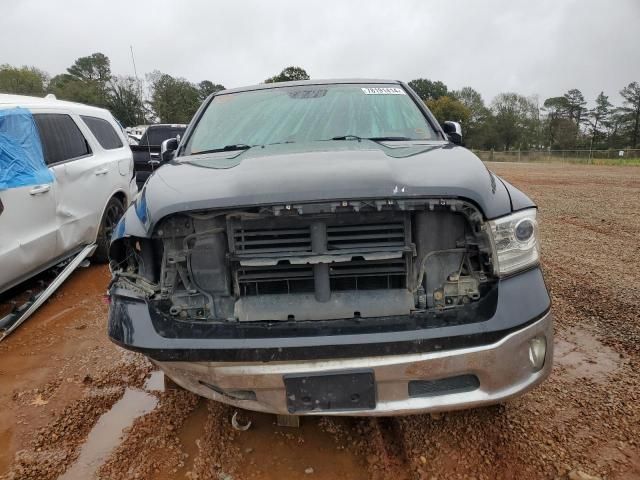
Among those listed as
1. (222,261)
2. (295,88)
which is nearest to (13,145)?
(295,88)

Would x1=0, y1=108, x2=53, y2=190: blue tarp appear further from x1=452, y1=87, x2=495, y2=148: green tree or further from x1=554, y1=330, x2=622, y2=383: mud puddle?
x1=452, y1=87, x2=495, y2=148: green tree

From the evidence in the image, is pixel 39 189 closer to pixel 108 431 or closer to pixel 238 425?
pixel 108 431

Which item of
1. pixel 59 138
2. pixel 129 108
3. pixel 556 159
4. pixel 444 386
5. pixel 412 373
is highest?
pixel 129 108

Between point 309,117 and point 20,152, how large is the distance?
2609 millimetres

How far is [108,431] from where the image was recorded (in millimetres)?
2412

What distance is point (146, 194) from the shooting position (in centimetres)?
214

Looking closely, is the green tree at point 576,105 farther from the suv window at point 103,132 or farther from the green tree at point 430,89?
the suv window at point 103,132

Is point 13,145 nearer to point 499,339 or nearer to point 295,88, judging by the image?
point 295,88

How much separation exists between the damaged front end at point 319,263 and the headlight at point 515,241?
4 cm

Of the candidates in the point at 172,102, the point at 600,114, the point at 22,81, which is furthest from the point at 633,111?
the point at 22,81

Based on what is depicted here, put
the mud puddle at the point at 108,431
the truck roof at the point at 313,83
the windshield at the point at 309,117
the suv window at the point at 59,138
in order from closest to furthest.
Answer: the mud puddle at the point at 108,431, the windshield at the point at 309,117, the truck roof at the point at 313,83, the suv window at the point at 59,138

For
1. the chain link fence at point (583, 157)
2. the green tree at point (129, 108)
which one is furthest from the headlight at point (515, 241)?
the green tree at point (129, 108)

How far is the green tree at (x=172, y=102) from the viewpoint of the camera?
149ft

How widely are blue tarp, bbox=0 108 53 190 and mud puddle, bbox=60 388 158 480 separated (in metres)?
2.11
